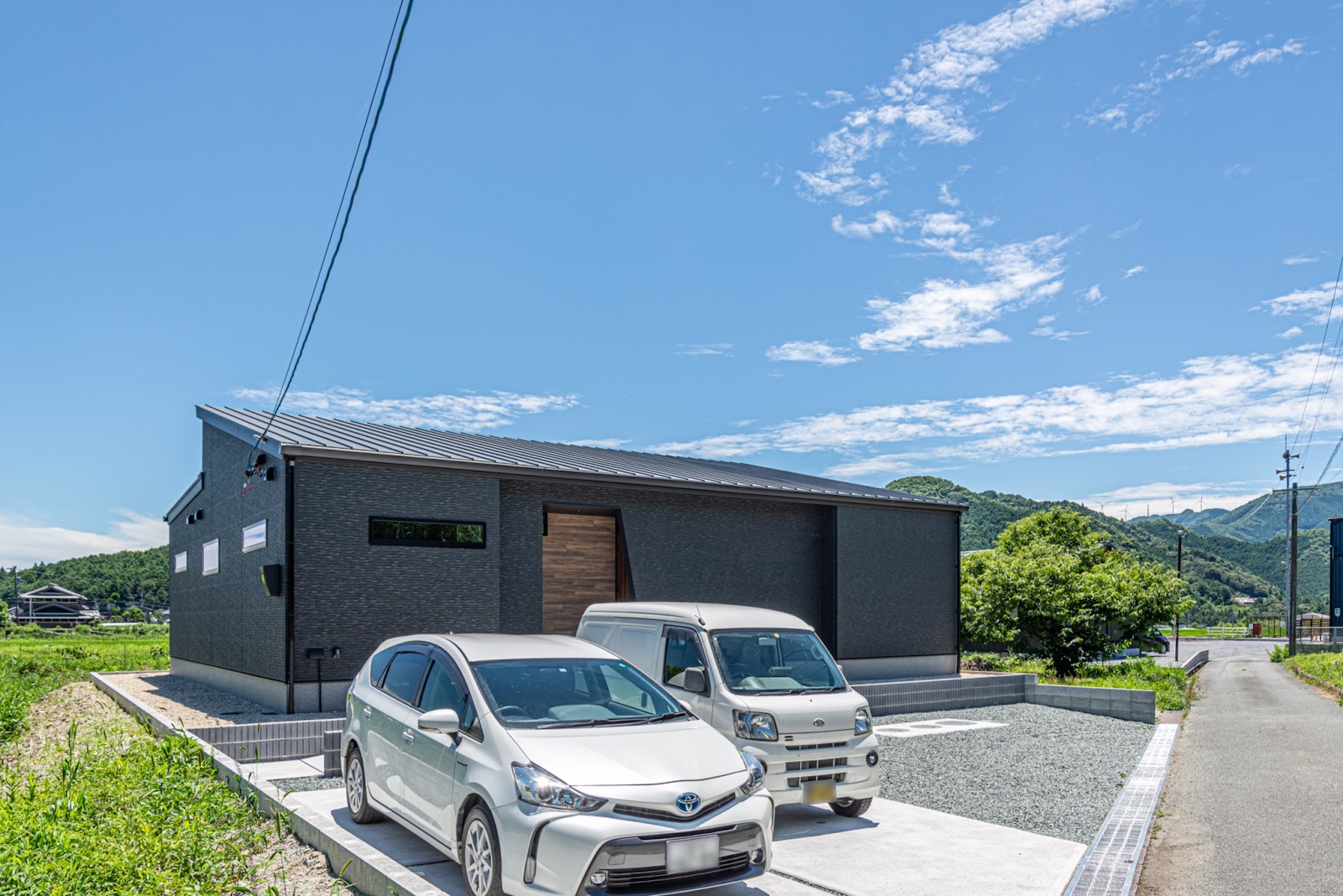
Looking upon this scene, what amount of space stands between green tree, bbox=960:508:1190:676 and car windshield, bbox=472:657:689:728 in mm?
15918

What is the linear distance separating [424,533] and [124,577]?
280 ft

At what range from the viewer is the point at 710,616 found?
8.41 m

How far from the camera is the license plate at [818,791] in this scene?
23.9ft

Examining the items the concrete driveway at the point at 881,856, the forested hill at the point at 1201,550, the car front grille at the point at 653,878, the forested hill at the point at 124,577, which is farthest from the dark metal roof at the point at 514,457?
the forested hill at the point at 124,577

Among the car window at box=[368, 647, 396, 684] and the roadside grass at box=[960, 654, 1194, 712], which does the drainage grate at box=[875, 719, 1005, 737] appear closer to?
the roadside grass at box=[960, 654, 1194, 712]

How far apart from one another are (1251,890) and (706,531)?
11741 millimetres

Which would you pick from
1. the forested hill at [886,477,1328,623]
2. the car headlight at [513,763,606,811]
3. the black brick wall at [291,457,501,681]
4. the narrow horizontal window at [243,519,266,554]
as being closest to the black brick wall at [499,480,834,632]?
the black brick wall at [291,457,501,681]

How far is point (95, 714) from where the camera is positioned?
1369 centimetres

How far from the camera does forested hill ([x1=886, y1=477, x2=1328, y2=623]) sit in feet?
254

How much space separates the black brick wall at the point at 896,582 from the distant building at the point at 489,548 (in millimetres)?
40

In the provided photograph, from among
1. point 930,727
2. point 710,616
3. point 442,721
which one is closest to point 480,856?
point 442,721

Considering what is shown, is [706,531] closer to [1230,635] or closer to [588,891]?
[588,891]

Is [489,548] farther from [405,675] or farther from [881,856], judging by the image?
[881,856]

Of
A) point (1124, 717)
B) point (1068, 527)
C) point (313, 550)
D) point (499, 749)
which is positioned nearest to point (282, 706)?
point (313, 550)
